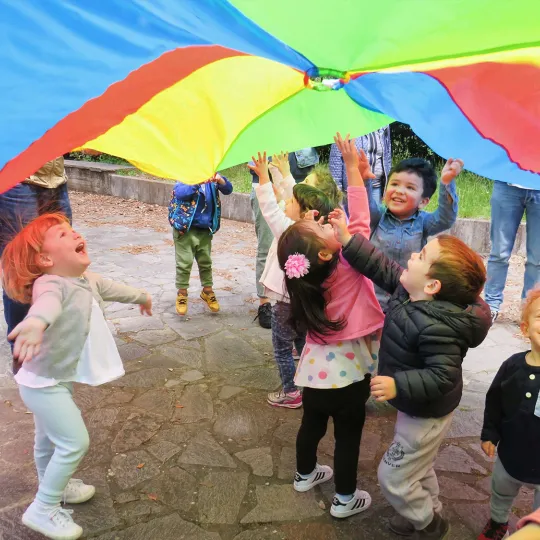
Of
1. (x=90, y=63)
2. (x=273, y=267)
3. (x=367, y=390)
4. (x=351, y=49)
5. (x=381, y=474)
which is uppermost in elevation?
(x=351, y=49)

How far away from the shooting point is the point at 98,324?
87.8 inches

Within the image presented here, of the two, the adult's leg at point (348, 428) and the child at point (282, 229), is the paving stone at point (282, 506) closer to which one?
the adult's leg at point (348, 428)

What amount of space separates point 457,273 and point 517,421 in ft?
1.95

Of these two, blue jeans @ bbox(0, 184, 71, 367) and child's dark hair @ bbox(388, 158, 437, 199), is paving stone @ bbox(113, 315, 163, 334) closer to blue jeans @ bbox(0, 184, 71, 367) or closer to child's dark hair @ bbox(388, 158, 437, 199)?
blue jeans @ bbox(0, 184, 71, 367)

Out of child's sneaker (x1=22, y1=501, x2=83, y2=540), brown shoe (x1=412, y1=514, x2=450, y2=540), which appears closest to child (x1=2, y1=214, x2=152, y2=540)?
child's sneaker (x1=22, y1=501, x2=83, y2=540)

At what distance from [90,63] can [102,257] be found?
4.94m

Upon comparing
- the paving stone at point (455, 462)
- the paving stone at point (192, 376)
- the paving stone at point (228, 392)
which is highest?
the paving stone at point (192, 376)

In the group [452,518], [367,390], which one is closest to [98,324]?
[367,390]

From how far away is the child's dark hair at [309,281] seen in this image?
6.94ft

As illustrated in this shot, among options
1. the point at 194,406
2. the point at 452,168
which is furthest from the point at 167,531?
the point at 452,168

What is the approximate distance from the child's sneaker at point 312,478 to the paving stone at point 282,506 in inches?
1.1

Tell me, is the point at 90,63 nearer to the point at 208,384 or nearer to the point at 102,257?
the point at 208,384

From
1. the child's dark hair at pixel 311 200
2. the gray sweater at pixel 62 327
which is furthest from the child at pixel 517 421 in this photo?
the gray sweater at pixel 62 327

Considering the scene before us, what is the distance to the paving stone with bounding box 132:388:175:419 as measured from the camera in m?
3.21
